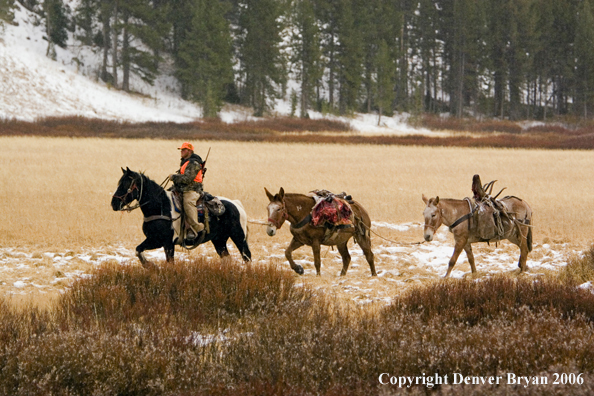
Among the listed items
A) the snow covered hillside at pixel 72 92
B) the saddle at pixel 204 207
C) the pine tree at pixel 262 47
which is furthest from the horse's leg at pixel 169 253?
the pine tree at pixel 262 47

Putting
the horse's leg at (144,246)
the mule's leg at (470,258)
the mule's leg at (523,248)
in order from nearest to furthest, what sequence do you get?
the horse's leg at (144,246) → the mule's leg at (470,258) → the mule's leg at (523,248)

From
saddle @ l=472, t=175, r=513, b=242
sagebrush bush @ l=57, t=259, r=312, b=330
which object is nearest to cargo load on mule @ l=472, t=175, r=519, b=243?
saddle @ l=472, t=175, r=513, b=242

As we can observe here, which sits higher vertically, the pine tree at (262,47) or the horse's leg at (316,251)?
the pine tree at (262,47)

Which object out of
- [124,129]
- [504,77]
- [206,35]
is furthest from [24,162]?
[504,77]

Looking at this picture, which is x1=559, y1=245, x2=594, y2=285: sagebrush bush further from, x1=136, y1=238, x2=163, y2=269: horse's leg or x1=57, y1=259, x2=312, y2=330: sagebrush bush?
x1=136, y1=238, x2=163, y2=269: horse's leg

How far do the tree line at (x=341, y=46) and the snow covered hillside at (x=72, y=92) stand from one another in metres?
1.50

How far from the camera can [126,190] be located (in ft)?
32.4

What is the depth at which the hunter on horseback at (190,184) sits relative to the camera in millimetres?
10188

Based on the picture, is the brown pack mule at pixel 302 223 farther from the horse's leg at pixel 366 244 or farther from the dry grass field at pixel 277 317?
the dry grass field at pixel 277 317

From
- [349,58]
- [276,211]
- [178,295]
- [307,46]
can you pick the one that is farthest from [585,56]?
[178,295]

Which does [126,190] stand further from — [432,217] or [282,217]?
[432,217]

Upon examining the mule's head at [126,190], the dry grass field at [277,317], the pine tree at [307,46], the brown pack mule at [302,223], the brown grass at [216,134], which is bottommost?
the dry grass field at [277,317]

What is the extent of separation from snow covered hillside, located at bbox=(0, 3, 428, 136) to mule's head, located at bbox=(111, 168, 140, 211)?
137 ft

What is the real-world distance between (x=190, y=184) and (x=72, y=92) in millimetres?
49549
